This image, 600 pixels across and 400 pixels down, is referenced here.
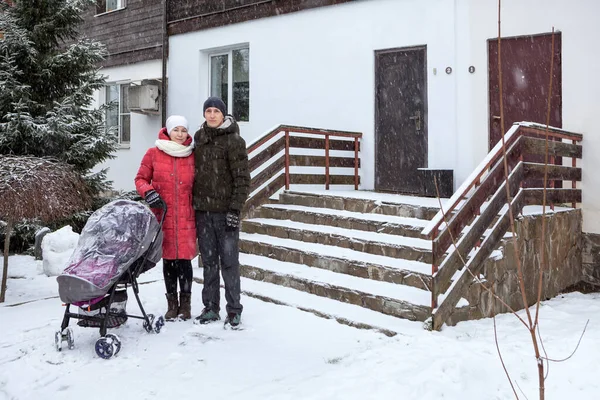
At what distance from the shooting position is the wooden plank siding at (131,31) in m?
13.3

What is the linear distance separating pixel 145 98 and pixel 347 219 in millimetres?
7409

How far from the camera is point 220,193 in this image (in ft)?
16.6

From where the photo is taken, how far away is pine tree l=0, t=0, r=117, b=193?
8.93m

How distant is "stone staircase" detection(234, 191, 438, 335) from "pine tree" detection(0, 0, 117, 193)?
3.36 m

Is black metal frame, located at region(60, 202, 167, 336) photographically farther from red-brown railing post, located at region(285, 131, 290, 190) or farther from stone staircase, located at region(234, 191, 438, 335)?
red-brown railing post, located at region(285, 131, 290, 190)

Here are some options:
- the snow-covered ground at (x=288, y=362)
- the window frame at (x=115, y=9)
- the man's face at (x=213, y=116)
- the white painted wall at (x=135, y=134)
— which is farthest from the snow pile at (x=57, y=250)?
the window frame at (x=115, y=9)

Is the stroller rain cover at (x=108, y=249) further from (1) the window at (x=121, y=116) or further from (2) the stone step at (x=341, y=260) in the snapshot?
(1) the window at (x=121, y=116)

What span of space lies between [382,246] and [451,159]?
112 inches

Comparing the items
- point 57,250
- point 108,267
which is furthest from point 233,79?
point 108,267

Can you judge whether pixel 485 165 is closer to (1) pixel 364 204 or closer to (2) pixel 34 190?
(1) pixel 364 204

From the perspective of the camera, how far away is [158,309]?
5.74 m

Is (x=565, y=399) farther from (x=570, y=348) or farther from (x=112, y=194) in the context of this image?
(x=112, y=194)

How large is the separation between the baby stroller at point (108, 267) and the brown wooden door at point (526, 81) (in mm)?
5260

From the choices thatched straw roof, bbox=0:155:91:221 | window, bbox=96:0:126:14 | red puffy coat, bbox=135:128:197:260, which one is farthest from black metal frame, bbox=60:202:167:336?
window, bbox=96:0:126:14
